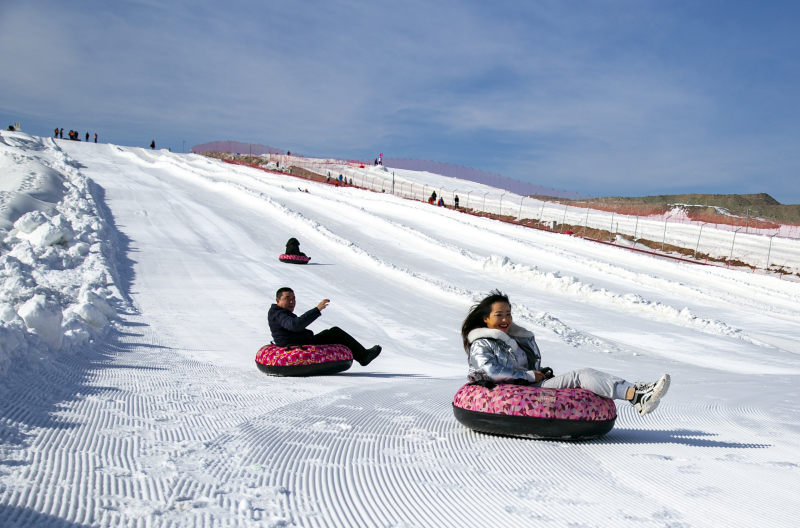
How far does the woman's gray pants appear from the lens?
4633mm

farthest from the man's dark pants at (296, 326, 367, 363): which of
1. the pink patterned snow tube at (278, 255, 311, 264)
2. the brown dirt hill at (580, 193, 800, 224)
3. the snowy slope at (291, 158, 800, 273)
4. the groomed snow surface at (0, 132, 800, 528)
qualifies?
the brown dirt hill at (580, 193, 800, 224)

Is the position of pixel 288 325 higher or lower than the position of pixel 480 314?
lower

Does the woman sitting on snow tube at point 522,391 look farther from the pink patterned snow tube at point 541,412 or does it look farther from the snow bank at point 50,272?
the snow bank at point 50,272

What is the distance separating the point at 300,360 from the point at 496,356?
3544 mm

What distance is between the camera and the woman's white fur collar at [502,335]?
15.4 ft

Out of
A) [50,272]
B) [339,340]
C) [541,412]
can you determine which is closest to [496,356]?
[541,412]

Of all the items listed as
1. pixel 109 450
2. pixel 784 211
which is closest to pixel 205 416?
pixel 109 450

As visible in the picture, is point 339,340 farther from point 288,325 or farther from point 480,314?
point 480,314

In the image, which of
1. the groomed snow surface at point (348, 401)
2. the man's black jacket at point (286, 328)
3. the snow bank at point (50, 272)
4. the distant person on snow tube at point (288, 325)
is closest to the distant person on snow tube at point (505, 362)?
the groomed snow surface at point (348, 401)

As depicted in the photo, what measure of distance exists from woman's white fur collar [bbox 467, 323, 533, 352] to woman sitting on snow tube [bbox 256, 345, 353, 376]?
334 centimetres

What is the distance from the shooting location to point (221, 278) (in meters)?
16.8

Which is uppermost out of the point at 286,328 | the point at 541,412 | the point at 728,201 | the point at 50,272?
the point at 728,201

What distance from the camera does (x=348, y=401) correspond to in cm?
593

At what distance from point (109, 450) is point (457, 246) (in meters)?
23.0
